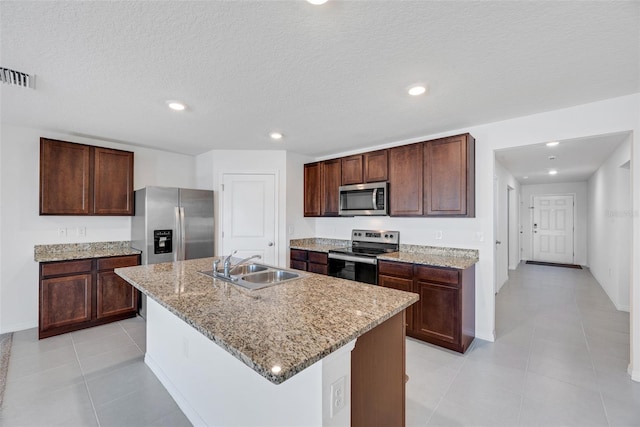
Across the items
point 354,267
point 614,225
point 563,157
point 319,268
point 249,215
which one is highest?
point 563,157

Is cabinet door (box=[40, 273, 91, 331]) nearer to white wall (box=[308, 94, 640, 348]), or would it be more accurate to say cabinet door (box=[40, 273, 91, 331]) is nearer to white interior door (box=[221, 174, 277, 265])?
white interior door (box=[221, 174, 277, 265])

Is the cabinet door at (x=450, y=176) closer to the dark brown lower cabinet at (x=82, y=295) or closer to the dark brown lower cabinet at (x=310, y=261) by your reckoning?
the dark brown lower cabinet at (x=310, y=261)

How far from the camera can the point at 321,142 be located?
153 inches

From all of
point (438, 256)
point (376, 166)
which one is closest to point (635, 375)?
point (438, 256)

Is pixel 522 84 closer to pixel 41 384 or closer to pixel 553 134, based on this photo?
pixel 553 134

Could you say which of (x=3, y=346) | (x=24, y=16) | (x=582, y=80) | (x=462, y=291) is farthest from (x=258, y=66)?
(x=3, y=346)

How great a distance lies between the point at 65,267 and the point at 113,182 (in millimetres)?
1175

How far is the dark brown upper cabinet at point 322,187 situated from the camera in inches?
165

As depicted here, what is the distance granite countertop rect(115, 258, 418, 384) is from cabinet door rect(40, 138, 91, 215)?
81.1 inches

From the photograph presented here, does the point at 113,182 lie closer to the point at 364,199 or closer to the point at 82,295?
the point at 82,295

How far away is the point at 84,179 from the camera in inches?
136

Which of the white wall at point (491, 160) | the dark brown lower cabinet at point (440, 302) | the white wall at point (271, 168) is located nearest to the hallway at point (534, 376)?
the dark brown lower cabinet at point (440, 302)

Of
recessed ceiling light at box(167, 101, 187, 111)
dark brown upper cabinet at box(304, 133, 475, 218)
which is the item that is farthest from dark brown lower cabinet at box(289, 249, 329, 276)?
recessed ceiling light at box(167, 101, 187, 111)

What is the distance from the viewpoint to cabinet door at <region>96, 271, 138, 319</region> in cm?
341
